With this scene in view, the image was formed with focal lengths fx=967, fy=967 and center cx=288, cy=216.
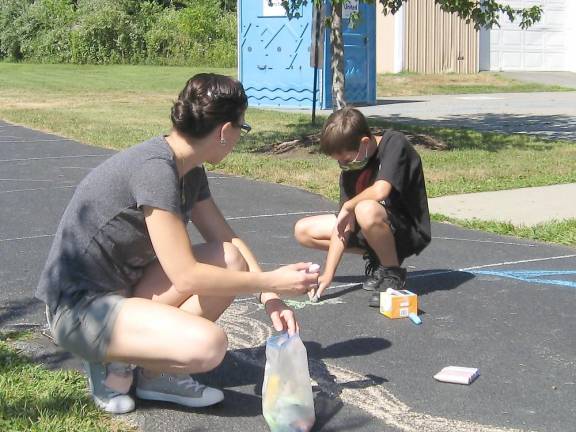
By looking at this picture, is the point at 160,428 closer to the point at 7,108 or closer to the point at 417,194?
the point at 417,194

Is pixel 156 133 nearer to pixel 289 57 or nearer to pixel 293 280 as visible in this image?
pixel 289 57

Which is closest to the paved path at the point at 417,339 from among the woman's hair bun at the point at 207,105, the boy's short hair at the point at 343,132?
the boy's short hair at the point at 343,132

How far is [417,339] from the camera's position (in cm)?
468

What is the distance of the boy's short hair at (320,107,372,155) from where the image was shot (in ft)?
16.1

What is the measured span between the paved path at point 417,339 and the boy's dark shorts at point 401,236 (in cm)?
30

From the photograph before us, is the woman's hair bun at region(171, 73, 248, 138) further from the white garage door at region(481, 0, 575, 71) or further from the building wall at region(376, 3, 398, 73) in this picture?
the white garage door at region(481, 0, 575, 71)

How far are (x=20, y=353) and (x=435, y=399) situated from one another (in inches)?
72.9

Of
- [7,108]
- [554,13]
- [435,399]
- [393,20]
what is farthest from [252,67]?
[435,399]

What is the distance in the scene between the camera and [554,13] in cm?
2939

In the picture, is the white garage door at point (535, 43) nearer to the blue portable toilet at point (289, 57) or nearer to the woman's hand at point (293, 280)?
the blue portable toilet at point (289, 57)

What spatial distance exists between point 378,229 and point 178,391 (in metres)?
1.82

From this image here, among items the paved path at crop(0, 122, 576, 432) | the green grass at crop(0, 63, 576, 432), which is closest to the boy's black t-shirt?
the paved path at crop(0, 122, 576, 432)

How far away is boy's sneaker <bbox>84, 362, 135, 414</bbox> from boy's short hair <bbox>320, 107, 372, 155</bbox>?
176 cm

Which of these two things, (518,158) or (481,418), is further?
(518,158)
